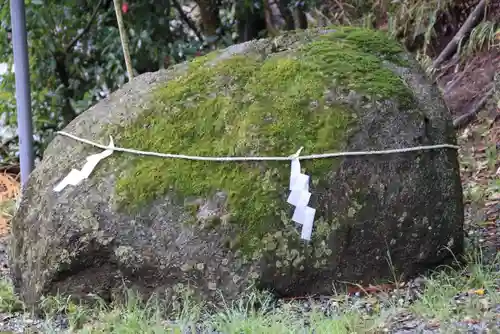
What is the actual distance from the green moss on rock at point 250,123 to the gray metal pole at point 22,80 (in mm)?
1348

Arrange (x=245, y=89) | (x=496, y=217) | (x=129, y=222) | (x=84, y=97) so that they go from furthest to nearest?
(x=84, y=97) → (x=496, y=217) → (x=245, y=89) → (x=129, y=222)

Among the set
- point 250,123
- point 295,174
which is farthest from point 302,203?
point 250,123

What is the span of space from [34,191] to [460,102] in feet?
13.2

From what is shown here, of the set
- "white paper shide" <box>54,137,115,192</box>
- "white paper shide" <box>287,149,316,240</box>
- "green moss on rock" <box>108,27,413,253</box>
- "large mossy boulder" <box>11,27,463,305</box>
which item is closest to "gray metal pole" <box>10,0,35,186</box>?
"large mossy boulder" <box>11,27,463,305</box>

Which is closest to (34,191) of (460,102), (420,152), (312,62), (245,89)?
(245,89)

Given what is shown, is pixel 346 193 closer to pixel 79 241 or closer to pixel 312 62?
pixel 312 62

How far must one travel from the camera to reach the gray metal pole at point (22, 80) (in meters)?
4.42

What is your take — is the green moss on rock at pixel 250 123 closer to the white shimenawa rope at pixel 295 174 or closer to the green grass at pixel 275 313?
the white shimenawa rope at pixel 295 174

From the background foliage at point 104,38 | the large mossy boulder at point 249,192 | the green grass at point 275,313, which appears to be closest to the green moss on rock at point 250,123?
the large mossy boulder at point 249,192

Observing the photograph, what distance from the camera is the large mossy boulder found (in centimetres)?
312

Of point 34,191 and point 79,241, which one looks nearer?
point 79,241

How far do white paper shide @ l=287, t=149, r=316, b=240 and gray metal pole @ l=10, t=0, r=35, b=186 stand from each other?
6.41 ft

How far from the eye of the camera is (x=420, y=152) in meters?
3.30

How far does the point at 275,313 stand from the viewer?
299 cm
